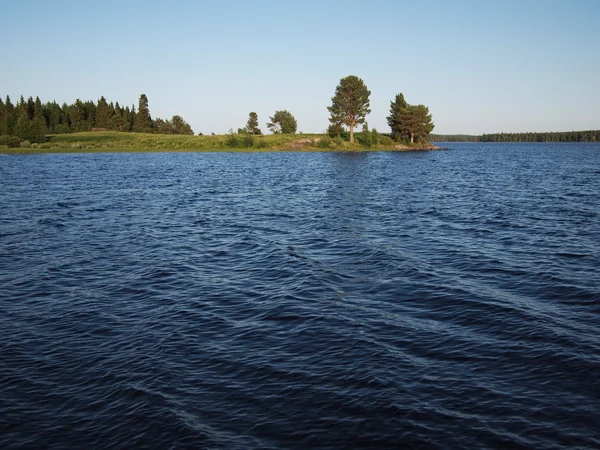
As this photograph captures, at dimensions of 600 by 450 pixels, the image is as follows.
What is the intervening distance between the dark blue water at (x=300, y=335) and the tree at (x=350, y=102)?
136370 mm

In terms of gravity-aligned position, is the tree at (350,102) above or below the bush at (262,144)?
above

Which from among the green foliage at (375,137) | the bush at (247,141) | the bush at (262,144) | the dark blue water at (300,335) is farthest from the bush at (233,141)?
the dark blue water at (300,335)

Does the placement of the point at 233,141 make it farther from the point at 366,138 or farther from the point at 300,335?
the point at 300,335

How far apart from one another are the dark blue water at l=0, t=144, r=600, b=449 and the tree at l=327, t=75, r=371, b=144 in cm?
13637

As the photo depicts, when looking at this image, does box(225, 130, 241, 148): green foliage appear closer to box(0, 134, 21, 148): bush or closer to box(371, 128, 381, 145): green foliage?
box(371, 128, 381, 145): green foliage

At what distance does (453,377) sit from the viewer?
13086 mm

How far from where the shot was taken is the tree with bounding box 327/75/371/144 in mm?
164750

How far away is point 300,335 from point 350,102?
159372 millimetres

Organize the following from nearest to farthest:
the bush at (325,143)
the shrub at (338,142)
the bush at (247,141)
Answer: the bush at (247,141) → the bush at (325,143) → the shrub at (338,142)

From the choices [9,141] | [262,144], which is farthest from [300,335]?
[9,141]

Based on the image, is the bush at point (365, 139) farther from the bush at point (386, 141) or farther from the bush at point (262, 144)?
the bush at point (262, 144)

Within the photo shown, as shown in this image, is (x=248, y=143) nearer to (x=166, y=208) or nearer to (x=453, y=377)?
(x=166, y=208)

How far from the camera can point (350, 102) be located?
16800 centimetres

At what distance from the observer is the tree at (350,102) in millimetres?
164750
